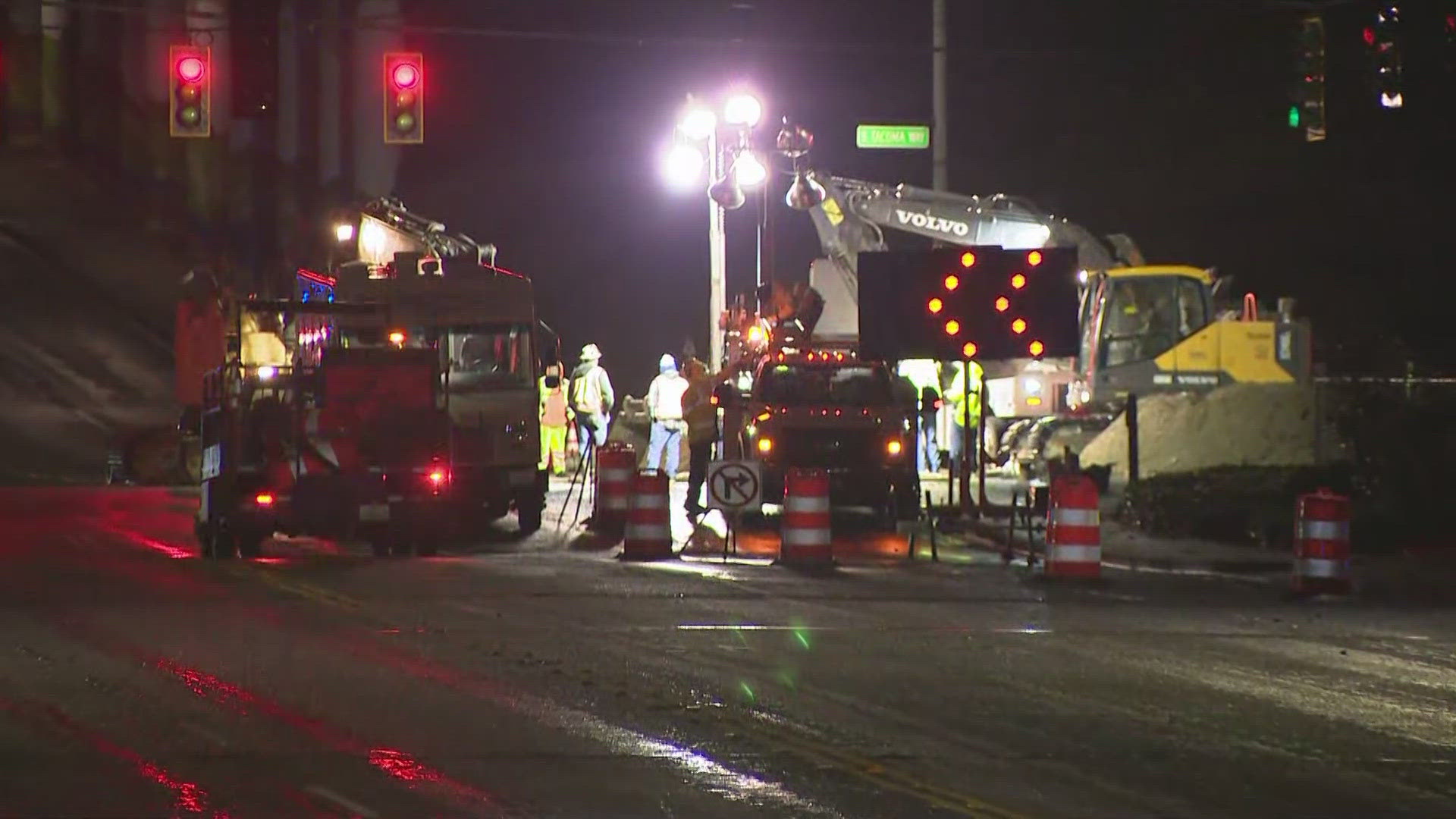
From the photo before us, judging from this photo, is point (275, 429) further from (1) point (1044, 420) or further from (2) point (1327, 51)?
(1) point (1044, 420)

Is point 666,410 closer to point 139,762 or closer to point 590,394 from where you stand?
point 590,394

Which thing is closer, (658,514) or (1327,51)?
(658,514)

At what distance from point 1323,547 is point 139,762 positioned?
35.8 feet

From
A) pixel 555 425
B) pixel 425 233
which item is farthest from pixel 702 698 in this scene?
pixel 555 425

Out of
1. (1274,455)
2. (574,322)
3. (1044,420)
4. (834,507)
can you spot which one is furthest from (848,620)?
(574,322)

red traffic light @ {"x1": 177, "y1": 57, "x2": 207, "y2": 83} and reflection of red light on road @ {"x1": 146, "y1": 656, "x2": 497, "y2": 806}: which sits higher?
red traffic light @ {"x1": 177, "y1": 57, "x2": 207, "y2": 83}

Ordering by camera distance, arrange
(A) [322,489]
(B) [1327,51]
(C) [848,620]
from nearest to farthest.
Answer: (C) [848,620] → (A) [322,489] → (B) [1327,51]

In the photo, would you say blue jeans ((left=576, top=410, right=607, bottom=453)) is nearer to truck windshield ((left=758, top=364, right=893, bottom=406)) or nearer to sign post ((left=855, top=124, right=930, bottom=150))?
truck windshield ((left=758, top=364, right=893, bottom=406))

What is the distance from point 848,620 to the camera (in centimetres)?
1390

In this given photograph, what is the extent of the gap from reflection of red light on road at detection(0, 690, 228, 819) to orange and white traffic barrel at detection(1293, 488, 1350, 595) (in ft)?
34.8

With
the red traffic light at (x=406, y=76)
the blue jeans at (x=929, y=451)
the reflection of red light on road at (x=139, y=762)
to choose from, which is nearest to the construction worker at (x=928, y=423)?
the blue jeans at (x=929, y=451)

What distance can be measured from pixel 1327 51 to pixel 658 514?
35.5 feet

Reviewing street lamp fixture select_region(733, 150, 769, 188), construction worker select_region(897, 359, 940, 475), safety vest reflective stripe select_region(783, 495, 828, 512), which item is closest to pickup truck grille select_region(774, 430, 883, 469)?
safety vest reflective stripe select_region(783, 495, 828, 512)

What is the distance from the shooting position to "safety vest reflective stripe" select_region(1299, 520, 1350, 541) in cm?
1588
